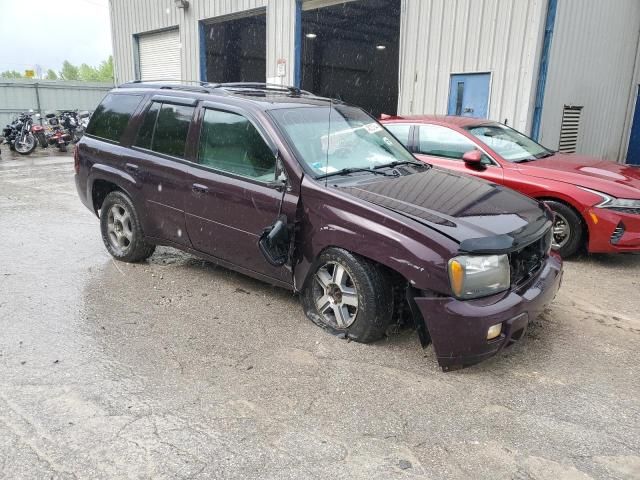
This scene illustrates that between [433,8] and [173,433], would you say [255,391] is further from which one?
[433,8]

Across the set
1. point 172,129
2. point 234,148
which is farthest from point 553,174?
point 172,129

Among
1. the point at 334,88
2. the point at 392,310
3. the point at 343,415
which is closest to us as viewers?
the point at 343,415

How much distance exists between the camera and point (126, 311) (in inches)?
167

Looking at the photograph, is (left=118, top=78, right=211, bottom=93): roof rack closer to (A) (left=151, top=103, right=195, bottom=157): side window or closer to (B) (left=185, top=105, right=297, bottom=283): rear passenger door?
(A) (left=151, top=103, right=195, bottom=157): side window

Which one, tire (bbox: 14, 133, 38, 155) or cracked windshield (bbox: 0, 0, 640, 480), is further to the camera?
tire (bbox: 14, 133, 38, 155)

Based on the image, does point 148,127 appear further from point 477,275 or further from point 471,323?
point 471,323

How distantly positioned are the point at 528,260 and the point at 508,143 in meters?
3.26

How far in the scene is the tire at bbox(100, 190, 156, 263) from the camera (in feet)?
16.8

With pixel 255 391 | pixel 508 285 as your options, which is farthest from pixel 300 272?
pixel 508 285

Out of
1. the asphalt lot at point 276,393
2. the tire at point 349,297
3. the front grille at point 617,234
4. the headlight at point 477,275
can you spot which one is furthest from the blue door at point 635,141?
the tire at point 349,297

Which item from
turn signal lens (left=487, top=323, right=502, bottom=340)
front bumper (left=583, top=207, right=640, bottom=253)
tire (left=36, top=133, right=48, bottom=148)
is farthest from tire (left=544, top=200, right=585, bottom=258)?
tire (left=36, top=133, right=48, bottom=148)

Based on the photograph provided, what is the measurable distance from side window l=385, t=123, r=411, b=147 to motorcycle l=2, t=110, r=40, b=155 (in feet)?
44.3

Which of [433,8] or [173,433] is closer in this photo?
[173,433]

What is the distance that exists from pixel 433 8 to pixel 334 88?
53.2 ft
